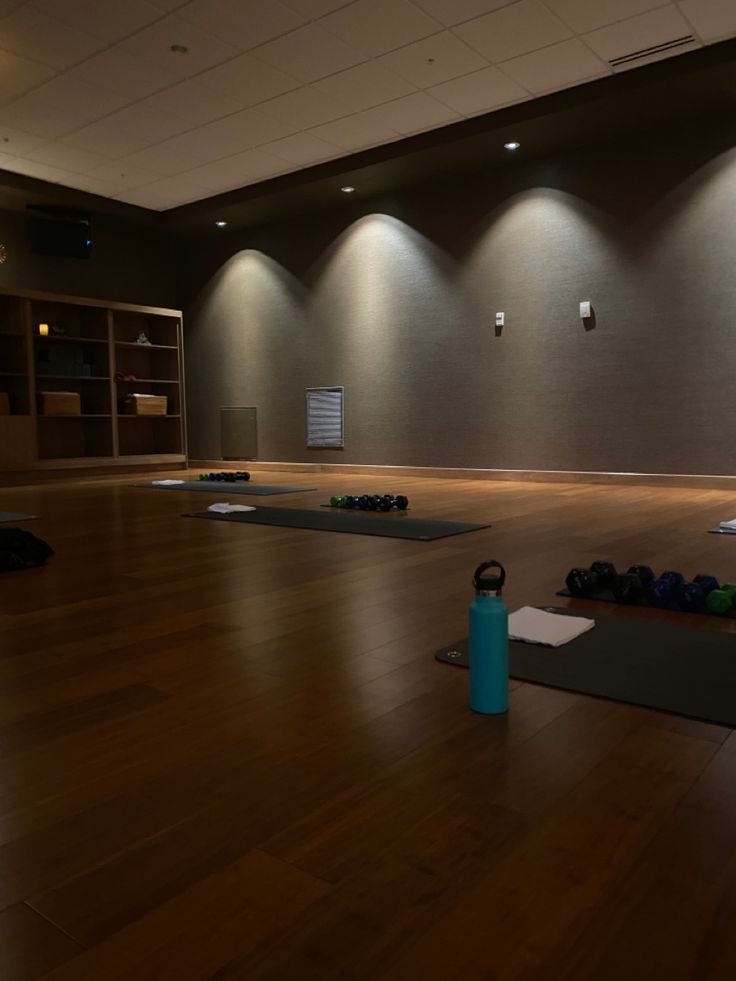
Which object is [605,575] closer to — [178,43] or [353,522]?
[353,522]

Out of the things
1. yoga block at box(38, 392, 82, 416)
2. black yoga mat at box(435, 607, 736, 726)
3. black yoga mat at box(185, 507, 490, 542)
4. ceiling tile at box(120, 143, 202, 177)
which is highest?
ceiling tile at box(120, 143, 202, 177)

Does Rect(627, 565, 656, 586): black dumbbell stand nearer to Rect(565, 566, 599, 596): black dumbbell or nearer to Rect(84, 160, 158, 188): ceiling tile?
Rect(565, 566, 599, 596): black dumbbell

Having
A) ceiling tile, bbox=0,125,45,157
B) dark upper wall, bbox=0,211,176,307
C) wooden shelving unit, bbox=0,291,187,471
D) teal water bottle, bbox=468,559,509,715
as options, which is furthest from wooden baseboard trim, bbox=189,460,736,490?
teal water bottle, bbox=468,559,509,715

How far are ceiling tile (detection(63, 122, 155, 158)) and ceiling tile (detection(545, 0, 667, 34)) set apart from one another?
3.14 m

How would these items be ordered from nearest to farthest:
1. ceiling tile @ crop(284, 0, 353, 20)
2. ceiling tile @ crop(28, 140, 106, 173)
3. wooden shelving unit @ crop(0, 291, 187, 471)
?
ceiling tile @ crop(284, 0, 353, 20) → ceiling tile @ crop(28, 140, 106, 173) → wooden shelving unit @ crop(0, 291, 187, 471)

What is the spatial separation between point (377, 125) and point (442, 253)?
1.24m

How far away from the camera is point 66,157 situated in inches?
234

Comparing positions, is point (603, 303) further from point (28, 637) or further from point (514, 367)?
point (28, 637)

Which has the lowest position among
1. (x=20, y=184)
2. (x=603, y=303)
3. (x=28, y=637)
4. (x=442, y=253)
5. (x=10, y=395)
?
(x=28, y=637)

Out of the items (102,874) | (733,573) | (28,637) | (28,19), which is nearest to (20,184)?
(28,19)

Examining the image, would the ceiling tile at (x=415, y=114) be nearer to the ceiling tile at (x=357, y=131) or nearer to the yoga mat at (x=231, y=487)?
the ceiling tile at (x=357, y=131)

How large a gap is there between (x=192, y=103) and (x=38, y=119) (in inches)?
44.6

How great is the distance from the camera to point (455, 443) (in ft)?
→ 20.8

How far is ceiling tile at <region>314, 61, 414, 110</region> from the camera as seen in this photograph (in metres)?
4.59
